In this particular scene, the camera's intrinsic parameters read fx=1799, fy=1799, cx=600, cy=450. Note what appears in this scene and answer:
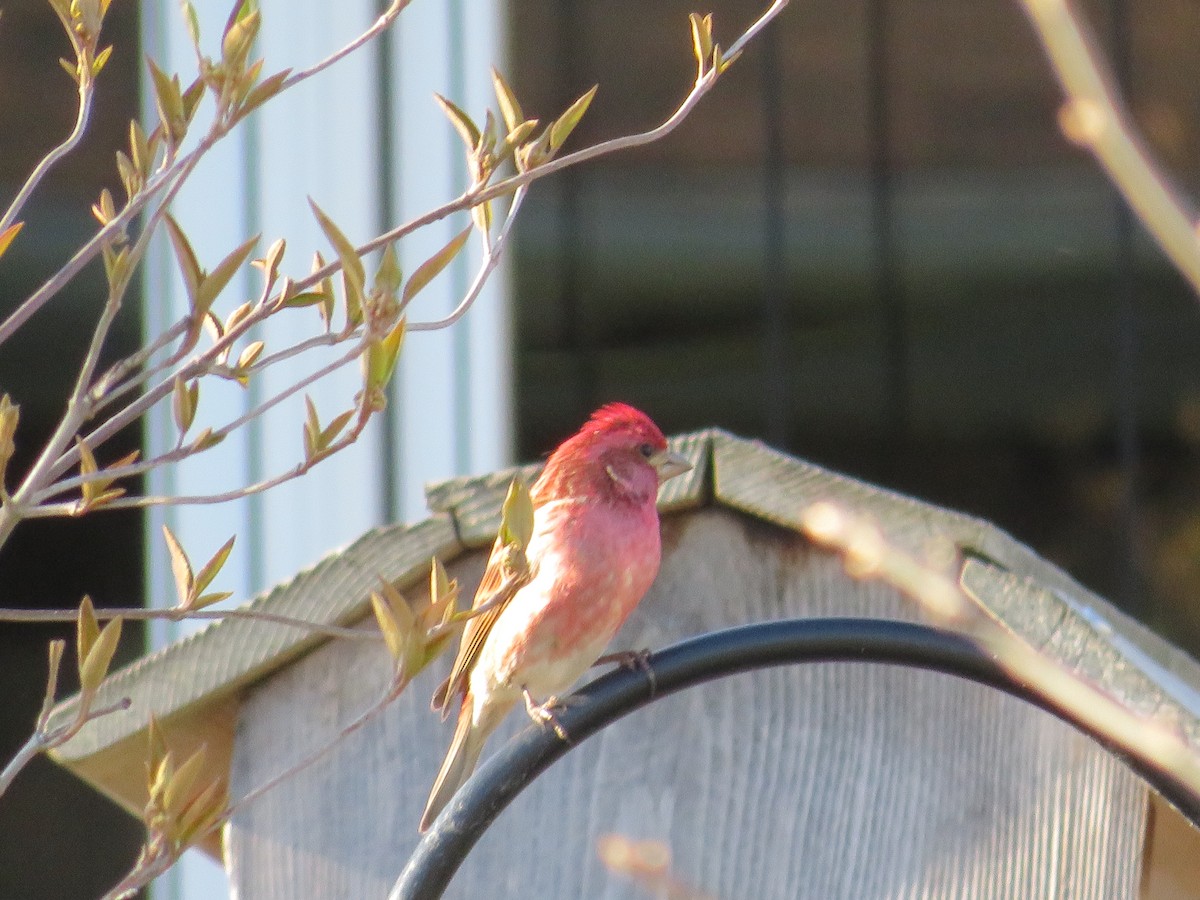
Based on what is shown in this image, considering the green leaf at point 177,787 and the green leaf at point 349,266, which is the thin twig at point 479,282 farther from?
the green leaf at point 177,787

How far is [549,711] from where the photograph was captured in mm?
1896

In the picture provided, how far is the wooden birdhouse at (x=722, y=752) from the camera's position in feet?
5.38

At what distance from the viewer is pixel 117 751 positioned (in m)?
1.79

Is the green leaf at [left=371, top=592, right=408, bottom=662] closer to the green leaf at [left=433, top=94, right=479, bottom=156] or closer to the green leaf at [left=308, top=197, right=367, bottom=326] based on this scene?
A: the green leaf at [left=308, top=197, right=367, bottom=326]

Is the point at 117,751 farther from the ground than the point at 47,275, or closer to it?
closer to it

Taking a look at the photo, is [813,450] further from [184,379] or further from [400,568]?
[184,379]

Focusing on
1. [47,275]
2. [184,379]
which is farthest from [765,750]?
[47,275]

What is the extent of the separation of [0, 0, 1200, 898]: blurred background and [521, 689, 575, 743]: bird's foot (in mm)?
1522

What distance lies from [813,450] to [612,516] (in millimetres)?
2565

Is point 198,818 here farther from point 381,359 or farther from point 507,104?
point 507,104

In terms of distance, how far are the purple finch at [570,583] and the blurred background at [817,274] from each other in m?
1.33

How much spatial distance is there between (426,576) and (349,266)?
749 mm

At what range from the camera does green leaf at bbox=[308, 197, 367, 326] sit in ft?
3.15

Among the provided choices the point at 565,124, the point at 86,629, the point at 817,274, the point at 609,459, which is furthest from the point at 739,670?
the point at 817,274
